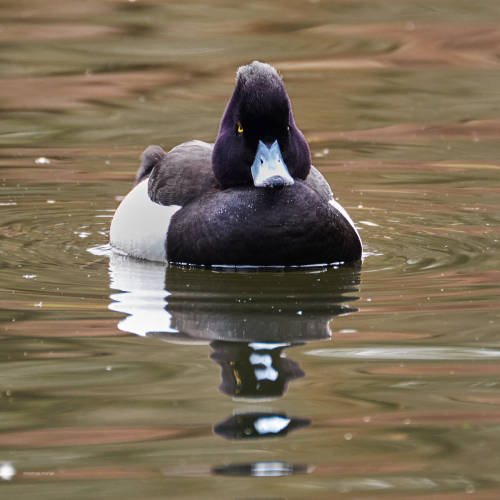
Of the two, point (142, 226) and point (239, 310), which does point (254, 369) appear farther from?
point (142, 226)

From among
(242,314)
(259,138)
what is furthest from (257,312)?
(259,138)

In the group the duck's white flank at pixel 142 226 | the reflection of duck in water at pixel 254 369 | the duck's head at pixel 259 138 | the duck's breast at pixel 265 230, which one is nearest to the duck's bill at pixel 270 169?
the duck's head at pixel 259 138

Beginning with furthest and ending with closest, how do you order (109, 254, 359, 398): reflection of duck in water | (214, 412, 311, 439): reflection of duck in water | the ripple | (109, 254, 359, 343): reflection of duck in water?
(109, 254, 359, 343): reflection of duck in water
the ripple
(109, 254, 359, 398): reflection of duck in water
(214, 412, 311, 439): reflection of duck in water

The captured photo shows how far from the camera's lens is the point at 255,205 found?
7863 millimetres

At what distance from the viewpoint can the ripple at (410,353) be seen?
594 centimetres

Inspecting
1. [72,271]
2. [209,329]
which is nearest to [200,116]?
[72,271]

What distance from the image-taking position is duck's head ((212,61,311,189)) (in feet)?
24.9

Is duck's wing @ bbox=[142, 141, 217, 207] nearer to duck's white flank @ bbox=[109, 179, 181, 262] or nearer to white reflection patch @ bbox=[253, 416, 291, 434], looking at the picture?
duck's white flank @ bbox=[109, 179, 181, 262]

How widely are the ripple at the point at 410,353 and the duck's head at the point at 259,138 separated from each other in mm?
1732

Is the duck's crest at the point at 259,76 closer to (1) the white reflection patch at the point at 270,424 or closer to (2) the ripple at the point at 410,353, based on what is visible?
(2) the ripple at the point at 410,353

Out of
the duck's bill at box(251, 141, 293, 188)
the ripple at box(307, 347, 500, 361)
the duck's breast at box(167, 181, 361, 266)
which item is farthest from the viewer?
the duck's breast at box(167, 181, 361, 266)

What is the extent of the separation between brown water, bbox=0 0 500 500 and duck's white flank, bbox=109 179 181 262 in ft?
0.51

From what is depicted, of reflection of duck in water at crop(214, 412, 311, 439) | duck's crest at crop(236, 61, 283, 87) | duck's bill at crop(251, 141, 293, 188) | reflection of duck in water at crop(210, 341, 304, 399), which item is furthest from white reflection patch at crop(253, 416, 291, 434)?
duck's crest at crop(236, 61, 283, 87)

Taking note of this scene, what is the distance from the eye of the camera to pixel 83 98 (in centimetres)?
1445
